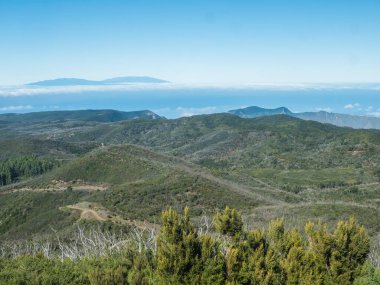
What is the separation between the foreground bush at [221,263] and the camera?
687 inches

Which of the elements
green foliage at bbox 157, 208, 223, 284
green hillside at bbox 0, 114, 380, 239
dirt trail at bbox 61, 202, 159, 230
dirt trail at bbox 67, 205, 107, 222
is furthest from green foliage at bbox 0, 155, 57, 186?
green foliage at bbox 157, 208, 223, 284

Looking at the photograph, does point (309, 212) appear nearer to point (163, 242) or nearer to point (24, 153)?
point (163, 242)

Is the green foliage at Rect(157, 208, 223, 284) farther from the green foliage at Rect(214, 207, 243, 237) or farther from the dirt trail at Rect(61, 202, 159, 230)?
the dirt trail at Rect(61, 202, 159, 230)

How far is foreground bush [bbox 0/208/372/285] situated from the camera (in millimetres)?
17438

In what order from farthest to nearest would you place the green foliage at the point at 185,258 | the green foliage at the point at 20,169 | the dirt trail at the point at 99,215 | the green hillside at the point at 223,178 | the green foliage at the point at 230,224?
the green foliage at the point at 20,169 < the green hillside at the point at 223,178 < the dirt trail at the point at 99,215 < the green foliage at the point at 230,224 < the green foliage at the point at 185,258

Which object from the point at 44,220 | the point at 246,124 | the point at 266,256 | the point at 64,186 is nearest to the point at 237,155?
the point at 246,124

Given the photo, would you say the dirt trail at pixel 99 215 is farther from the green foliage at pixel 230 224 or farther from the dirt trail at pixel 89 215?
the green foliage at pixel 230 224

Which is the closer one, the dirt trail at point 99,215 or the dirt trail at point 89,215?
the dirt trail at point 99,215

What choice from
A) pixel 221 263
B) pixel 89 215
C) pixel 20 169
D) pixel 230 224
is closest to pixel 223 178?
pixel 89 215

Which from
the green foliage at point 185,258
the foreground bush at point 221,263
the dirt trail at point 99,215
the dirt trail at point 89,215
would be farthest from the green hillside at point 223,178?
the green foliage at point 185,258

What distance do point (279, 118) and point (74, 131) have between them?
293 ft

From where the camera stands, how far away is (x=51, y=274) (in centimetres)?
1838

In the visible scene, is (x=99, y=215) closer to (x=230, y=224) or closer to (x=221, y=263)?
(x=230, y=224)

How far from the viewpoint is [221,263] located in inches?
693
